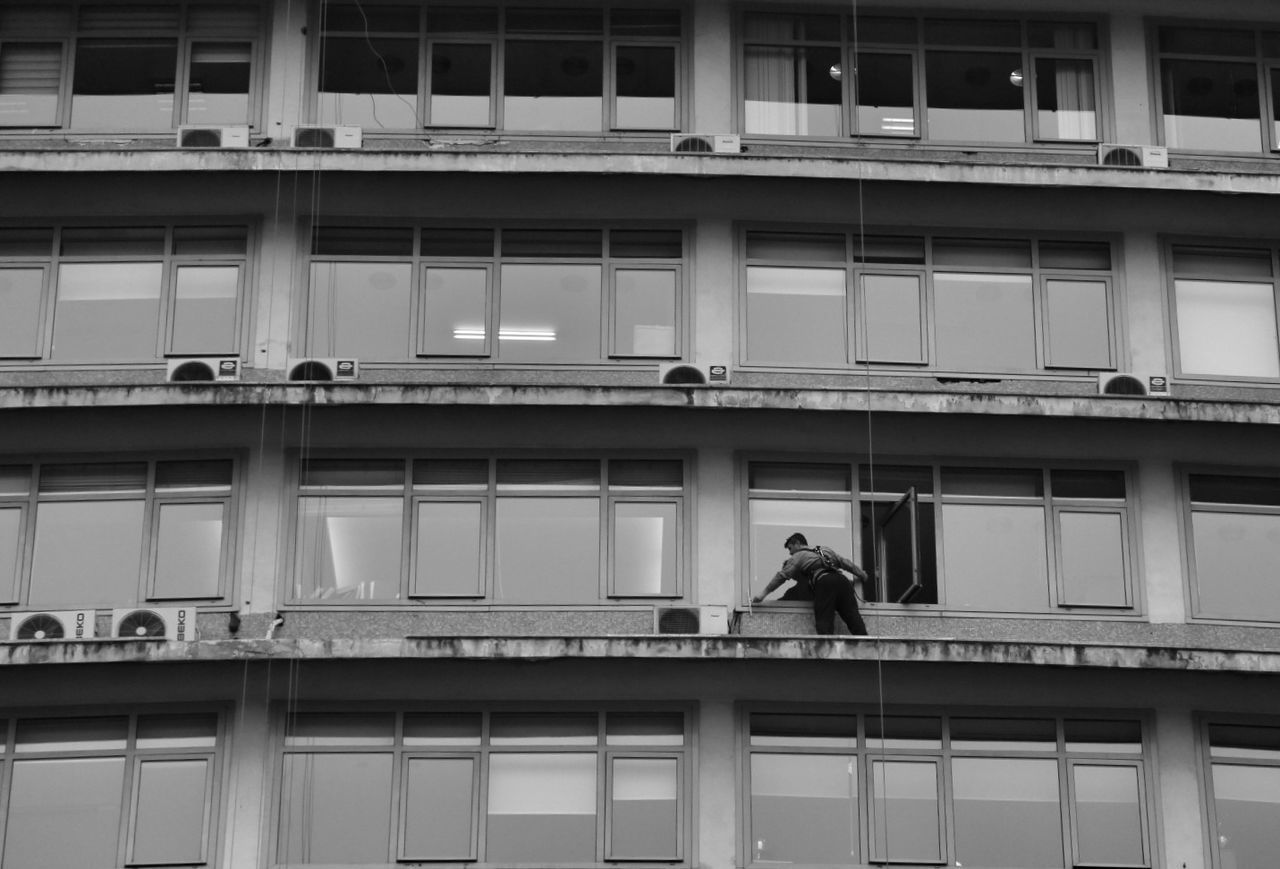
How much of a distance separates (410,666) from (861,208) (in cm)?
832

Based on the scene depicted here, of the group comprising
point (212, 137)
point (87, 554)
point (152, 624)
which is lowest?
point (152, 624)

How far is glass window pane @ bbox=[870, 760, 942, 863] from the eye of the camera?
977 inches

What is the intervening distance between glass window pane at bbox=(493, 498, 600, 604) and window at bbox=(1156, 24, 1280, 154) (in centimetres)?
976

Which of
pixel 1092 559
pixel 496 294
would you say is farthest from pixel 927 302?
pixel 496 294

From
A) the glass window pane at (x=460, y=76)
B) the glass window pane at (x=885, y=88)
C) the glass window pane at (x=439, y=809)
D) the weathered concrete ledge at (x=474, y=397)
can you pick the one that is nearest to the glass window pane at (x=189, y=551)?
the weathered concrete ledge at (x=474, y=397)

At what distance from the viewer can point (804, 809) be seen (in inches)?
986

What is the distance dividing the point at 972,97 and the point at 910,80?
2.89 feet

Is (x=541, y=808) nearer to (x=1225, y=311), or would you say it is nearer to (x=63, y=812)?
(x=63, y=812)

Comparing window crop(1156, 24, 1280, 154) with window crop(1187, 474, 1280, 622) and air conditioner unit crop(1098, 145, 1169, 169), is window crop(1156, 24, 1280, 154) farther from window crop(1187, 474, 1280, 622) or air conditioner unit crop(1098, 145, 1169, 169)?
window crop(1187, 474, 1280, 622)

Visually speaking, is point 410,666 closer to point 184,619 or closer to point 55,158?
point 184,619

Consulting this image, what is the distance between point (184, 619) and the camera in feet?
82.7

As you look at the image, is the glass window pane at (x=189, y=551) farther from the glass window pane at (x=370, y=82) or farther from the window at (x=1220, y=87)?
the window at (x=1220, y=87)

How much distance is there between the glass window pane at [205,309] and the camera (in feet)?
88.1

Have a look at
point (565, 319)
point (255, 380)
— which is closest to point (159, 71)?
point (255, 380)
